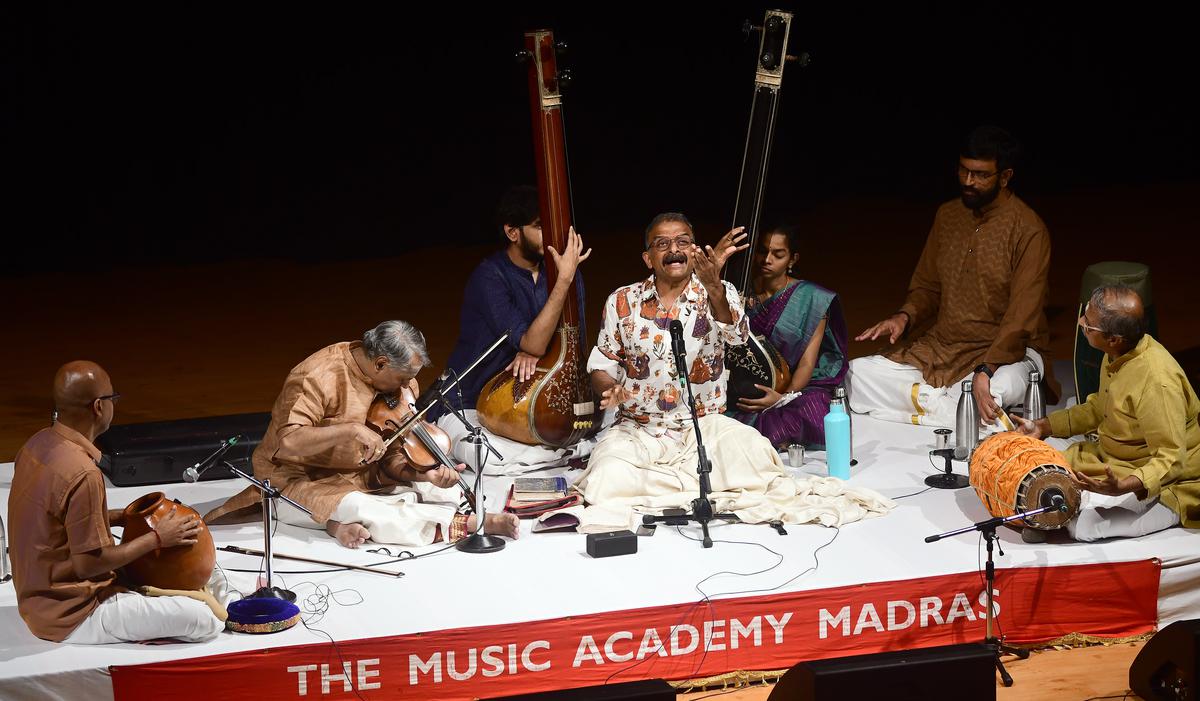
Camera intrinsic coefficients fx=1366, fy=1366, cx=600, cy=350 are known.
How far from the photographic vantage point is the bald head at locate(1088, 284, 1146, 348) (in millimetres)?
5043

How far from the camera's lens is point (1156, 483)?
197 inches

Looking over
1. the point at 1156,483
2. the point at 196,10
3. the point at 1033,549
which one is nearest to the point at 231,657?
the point at 1033,549

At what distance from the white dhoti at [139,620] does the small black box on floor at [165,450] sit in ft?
5.79

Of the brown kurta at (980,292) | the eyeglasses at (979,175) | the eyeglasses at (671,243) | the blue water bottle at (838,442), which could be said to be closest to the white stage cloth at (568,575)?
the blue water bottle at (838,442)

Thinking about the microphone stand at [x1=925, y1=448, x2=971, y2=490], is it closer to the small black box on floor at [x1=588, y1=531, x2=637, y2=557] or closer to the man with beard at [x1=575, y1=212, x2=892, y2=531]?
the man with beard at [x1=575, y1=212, x2=892, y2=531]

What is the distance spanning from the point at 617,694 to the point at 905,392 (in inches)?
152

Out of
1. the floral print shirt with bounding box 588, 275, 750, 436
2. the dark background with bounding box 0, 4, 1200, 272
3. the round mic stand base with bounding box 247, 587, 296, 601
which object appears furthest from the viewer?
the dark background with bounding box 0, 4, 1200, 272

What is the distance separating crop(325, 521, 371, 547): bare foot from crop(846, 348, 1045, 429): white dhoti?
287 centimetres

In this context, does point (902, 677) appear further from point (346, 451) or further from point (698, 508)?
point (346, 451)

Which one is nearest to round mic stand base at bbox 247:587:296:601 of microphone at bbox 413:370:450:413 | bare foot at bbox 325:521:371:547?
bare foot at bbox 325:521:371:547

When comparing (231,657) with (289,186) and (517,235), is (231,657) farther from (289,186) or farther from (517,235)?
(289,186)

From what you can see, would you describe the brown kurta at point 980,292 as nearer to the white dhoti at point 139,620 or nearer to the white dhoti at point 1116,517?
the white dhoti at point 1116,517

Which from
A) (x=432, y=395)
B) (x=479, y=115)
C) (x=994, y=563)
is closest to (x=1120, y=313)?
(x=994, y=563)

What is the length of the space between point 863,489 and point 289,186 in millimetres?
7893
